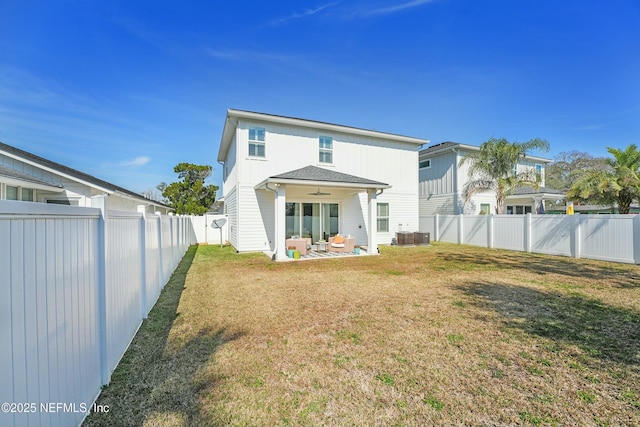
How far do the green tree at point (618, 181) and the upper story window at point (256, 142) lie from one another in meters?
15.3

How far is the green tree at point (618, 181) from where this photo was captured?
40.0ft

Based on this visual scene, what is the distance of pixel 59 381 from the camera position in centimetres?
186

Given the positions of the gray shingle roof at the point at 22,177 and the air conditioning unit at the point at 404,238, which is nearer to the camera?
the gray shingle roof at the point at 22,177

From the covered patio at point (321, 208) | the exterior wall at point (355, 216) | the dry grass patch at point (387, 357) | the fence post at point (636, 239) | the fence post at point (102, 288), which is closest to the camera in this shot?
the dry grass patch at point (387, 357)

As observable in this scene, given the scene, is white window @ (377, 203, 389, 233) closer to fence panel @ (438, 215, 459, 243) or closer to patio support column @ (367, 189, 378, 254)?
patio support column @ (367, 189, 378, 254)

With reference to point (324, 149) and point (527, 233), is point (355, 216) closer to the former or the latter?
point (324, 149)

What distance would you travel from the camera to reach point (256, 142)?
13.3 metres

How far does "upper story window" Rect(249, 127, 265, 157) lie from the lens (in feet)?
43.2

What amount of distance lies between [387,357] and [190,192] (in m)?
26.8

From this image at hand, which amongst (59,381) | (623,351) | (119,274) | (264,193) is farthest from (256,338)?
(264,193)

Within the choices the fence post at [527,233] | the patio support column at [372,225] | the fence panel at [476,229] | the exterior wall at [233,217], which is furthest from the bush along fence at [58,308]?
the fence panel at [476,229]

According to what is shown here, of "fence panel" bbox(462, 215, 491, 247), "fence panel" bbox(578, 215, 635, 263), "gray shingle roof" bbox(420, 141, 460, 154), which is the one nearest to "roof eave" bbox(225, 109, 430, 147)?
"gray shingle roof" bbox(420, 141, 460, 154)

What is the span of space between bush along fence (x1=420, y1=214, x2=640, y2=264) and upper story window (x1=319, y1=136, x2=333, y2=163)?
8613mm

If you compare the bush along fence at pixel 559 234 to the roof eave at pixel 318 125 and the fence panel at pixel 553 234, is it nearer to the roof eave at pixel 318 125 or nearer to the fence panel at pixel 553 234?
the fence panel at pixel 553 234
